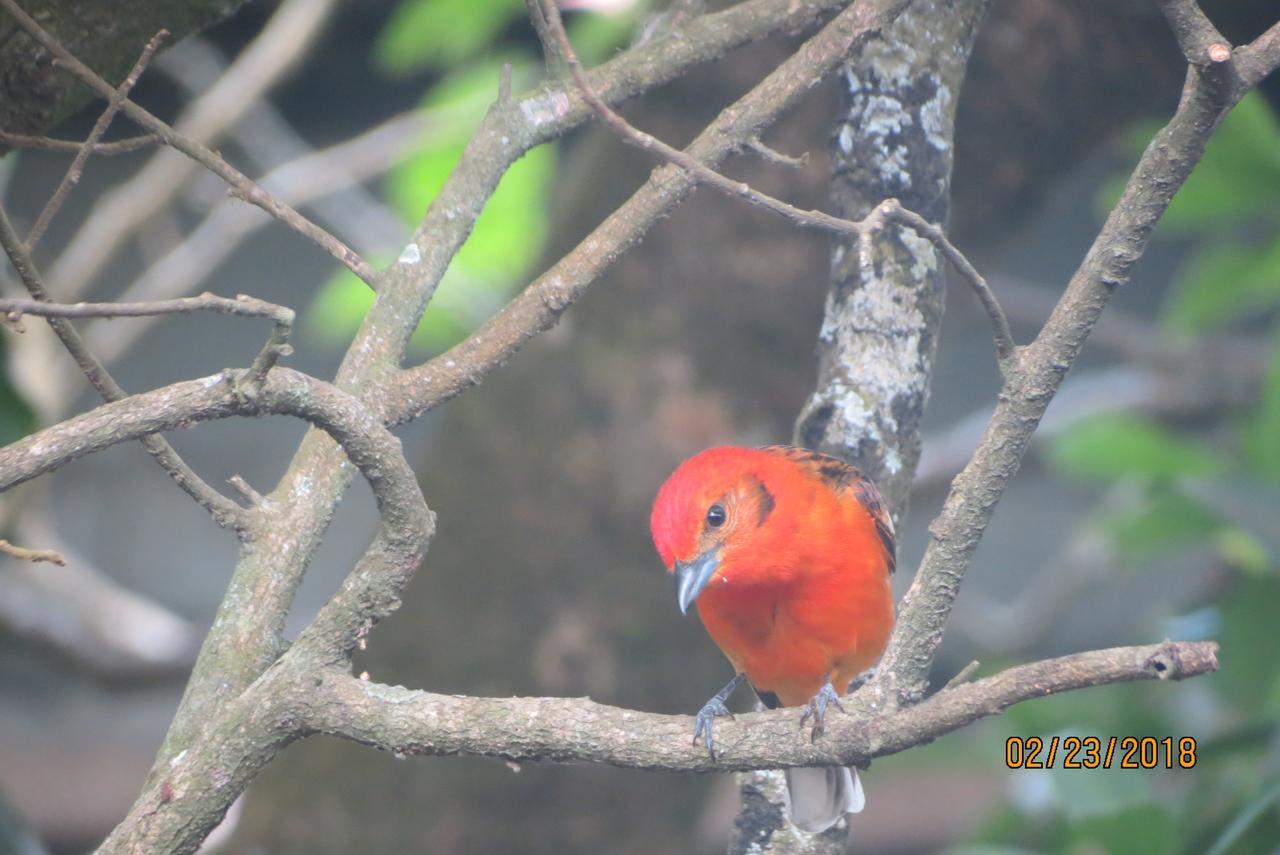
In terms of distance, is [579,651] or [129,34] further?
[579,651]

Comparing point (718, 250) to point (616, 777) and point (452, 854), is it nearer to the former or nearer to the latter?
point (616, 777)

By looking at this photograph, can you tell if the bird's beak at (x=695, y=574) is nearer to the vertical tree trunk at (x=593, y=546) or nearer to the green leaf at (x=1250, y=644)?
the vertical tree trunk at (x=593, y=546)

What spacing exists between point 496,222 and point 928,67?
279 centimetres

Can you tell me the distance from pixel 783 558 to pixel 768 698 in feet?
1.90

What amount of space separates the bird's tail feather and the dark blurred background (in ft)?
3.84

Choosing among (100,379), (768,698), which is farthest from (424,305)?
(768,698)

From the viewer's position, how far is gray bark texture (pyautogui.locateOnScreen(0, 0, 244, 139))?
1.79m

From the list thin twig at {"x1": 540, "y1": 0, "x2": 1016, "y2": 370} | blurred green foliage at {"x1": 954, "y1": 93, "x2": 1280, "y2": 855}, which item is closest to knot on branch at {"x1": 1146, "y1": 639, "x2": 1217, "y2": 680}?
thin twig at {"x1": 540, "y1": 0, "x2": 1016, "y2": 370}

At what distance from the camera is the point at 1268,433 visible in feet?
12.1

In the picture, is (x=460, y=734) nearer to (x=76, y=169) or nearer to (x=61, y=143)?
(x=76, y=169)

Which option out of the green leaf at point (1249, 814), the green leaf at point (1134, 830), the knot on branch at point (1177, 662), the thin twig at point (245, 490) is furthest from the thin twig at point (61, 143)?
the green leaf at point (1134, 830)

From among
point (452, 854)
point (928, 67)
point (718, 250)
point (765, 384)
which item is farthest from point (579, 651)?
point (928, 67)

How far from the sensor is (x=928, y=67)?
2053mm

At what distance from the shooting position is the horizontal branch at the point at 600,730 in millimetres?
1389
